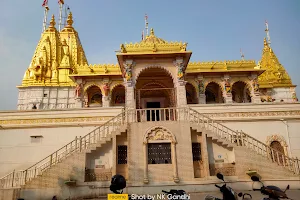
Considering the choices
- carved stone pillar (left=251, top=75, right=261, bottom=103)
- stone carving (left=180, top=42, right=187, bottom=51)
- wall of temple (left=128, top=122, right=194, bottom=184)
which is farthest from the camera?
carved stone pillar (left=251, top=75, right=261, bottom=103)

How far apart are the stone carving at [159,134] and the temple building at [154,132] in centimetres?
5

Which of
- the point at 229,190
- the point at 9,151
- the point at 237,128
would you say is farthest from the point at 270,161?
the point at 9,151

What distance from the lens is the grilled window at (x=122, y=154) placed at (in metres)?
14.0

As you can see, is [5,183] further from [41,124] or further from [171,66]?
[171,66]

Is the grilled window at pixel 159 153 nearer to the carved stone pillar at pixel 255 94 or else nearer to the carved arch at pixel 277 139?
the carved arch at pixel 277 139

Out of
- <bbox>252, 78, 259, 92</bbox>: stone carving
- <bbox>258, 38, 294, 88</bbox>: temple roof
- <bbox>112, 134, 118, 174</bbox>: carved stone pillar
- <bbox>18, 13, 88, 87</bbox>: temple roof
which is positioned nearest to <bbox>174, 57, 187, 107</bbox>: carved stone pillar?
<bbox>112, 134, 118, 174</bbox>: carved stone pillar

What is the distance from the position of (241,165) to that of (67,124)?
38.6ft

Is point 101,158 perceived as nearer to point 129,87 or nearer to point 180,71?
point 129,87

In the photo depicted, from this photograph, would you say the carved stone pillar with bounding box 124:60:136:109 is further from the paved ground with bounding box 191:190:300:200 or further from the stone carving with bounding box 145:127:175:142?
the paved ground with bounding box 191:190:300:200

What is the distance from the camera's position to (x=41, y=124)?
58.9 feet

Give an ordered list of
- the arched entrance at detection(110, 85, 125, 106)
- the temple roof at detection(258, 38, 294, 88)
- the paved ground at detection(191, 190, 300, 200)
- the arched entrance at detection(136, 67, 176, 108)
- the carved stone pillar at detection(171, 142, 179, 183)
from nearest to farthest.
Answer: the paved ground at detection(191, 190, 300, 200) < the carved stone pillar at detection(171, 142, 179, 183) < the arched entrance at detection(136, 67, 176, 108) < the arched entrance at detection(110, 85, 125, 106) < the temple roof at detection(258, 38, 294, 88)

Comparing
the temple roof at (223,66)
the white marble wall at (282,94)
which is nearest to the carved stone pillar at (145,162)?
the temple roof at (223,66)

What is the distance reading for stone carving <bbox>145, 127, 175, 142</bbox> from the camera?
13695 mm

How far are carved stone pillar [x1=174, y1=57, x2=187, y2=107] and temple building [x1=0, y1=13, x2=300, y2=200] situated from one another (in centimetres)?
6
